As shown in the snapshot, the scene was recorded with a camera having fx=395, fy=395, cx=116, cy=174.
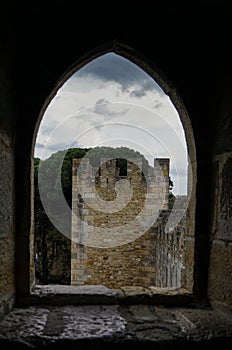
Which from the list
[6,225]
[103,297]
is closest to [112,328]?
[103,297]

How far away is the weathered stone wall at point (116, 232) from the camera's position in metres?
8.82

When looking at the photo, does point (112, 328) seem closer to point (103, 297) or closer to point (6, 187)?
point (103, 297)

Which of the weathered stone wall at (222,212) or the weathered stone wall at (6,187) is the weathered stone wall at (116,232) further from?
the weathered stone wall at (6,187)

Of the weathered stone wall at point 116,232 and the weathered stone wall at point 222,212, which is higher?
the weathered stone wall at point 222,212

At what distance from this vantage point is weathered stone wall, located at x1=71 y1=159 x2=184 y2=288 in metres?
8.82

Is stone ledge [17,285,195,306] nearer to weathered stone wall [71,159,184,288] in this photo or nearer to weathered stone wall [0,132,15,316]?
weathered stone wall [0,132,15,316]

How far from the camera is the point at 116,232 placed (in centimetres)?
957

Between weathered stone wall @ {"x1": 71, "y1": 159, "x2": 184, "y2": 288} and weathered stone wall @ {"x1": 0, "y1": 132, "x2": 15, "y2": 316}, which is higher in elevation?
weathered stone wall @ {"x1": 0, "y1": 132, "x2": 15, "y2": 316}

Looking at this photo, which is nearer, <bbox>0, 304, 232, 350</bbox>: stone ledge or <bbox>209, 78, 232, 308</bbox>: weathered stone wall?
<bbox>0, 304, 232, 350</bbox>: stone ledge

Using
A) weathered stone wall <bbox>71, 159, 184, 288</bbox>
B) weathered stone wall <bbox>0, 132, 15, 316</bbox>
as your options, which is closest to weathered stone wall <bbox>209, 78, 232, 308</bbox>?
weathered stone wall <bbox>0, 132, 15, 316</bbox>

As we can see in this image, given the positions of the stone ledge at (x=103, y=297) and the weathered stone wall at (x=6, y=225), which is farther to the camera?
the stone ledge at (x=103, y=297)

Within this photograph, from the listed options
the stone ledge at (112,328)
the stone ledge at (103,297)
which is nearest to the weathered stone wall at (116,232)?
the stone ledge at (103,297)

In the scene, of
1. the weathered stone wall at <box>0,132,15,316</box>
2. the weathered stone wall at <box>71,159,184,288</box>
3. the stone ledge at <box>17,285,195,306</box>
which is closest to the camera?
the weathered stone wall at <box>0,132,15,316</box>

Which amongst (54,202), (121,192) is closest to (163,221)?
(121,192)
